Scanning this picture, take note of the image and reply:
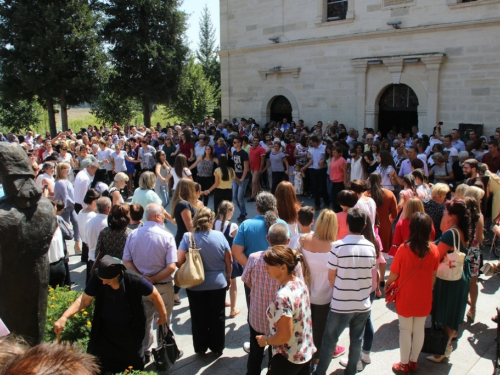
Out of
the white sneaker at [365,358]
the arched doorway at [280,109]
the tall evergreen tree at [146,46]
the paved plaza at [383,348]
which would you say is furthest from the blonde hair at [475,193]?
the tall evergreen tree at [146,46]

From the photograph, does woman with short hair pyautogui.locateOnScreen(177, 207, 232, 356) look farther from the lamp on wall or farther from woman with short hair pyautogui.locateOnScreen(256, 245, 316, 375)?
the lamp on wall

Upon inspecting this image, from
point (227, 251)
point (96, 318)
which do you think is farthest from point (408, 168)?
point (96, 318)

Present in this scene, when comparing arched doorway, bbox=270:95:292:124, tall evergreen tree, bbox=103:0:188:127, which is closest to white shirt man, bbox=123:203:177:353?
arched doorway, bbox=270:95:292:124

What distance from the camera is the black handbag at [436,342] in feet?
15.9

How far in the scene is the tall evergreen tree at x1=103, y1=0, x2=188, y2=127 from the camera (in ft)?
85.4

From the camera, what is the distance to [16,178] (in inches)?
132

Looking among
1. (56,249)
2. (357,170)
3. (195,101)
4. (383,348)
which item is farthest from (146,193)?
(195,101)

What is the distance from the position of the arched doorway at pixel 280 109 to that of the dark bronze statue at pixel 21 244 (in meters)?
16.2

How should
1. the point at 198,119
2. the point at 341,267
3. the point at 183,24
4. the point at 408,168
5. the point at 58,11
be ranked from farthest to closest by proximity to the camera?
the point at 198,119, the point at 183,24, the point at 58,11, the point at 408,168, the point at 341,267

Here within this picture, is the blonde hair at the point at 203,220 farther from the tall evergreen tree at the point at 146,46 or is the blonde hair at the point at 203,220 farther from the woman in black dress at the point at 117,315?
the tall evergreen tree at the point at 146,46

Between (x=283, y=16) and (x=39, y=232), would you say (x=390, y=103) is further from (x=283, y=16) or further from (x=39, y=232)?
(x=39, y=232)

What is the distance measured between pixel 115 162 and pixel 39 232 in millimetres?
9399

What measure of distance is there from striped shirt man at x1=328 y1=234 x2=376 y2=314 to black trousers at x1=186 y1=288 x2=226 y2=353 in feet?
4.27

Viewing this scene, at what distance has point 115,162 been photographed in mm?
12508
